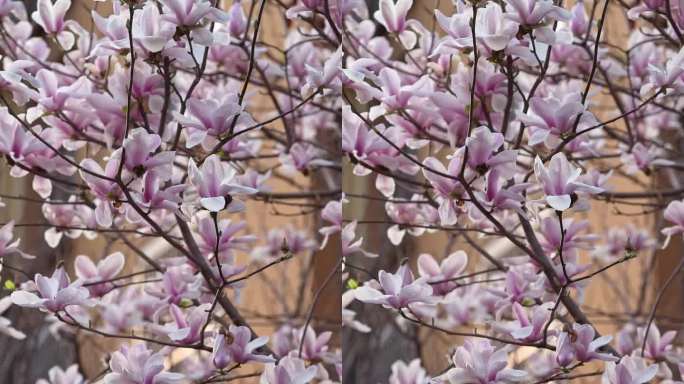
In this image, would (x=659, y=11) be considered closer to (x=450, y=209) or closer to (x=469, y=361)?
(x=450, y=209)

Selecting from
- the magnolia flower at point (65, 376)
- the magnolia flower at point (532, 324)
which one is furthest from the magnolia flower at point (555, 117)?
the magnolia flower at point (65, 376)

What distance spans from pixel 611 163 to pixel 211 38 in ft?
2.41

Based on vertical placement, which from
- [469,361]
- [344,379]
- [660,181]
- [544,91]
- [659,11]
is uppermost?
[659,11]

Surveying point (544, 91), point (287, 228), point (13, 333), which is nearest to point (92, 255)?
point (13, 333)

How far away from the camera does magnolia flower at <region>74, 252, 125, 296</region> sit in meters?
1.16

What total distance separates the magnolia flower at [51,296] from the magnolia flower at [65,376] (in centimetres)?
22

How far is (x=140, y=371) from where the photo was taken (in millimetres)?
1010

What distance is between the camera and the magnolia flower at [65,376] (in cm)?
120

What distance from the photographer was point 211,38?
3.11ft

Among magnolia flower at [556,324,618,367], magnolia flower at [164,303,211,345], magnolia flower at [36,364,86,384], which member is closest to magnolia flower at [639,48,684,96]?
magnolia flower at [556,324,618,367]

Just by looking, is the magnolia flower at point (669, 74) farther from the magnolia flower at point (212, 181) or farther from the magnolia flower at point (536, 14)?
the magnolia flower at point (212, 181)

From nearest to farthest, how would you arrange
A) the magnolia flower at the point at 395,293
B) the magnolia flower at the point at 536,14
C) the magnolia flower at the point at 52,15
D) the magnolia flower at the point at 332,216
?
the magnolia flower at the point at 536,14, the magnolia flower at the point at 395,293, the magnolia flower at the point at 52,15, the magnolia flower at the point at 332,216

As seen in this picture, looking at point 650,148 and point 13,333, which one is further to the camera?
point 650,148

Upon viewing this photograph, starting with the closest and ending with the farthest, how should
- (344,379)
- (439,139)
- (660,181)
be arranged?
(439,139) < (344,379) < (660,181)
